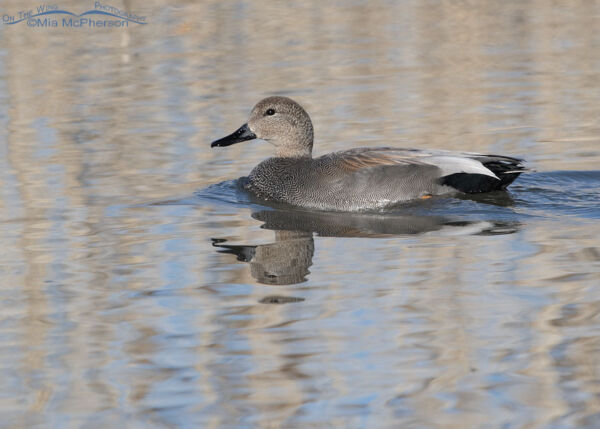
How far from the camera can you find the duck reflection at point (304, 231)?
6.13 metres

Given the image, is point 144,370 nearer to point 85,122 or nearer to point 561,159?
point 561,159

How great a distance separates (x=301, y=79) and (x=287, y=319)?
720cm

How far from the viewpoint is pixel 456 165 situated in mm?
7906

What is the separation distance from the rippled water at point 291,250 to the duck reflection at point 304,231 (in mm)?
26

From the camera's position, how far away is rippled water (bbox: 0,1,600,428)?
4.29 metres

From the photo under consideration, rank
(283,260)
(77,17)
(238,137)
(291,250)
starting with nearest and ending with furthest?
(283,260)
(291,250)
(238,137)
(77,17)

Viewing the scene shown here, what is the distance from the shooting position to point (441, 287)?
554 centimetres

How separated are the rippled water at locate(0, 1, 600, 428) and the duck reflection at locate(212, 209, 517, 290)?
26 millimetres

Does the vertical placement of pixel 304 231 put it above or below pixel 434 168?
below

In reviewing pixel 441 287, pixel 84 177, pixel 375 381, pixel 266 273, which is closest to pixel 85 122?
pixel 84 177

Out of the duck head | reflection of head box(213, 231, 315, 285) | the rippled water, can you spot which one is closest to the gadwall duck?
the rippled water

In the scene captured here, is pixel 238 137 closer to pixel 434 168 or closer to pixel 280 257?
pixel 434 168

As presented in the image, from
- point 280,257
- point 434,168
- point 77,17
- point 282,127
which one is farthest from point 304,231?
point 77,17

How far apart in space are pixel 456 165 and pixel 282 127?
5.15 ft
